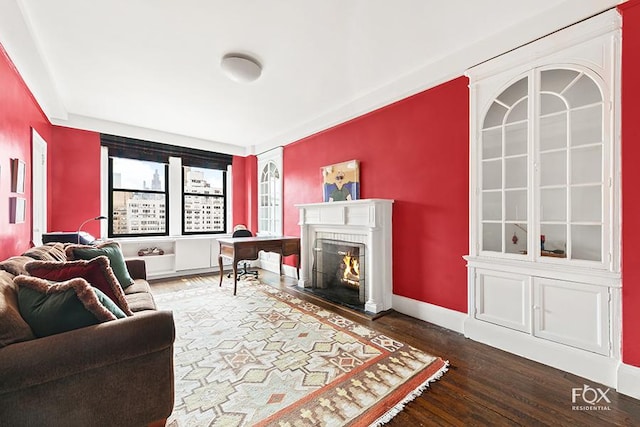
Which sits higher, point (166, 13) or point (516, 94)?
point (166, 13)

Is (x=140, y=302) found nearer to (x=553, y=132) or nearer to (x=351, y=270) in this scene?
(x=351, y=270)

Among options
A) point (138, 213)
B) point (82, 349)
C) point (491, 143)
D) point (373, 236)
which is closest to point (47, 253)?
point (82, 349)

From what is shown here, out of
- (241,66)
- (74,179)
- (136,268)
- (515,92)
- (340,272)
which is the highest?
(241,66)

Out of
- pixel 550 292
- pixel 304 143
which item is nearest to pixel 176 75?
pixel 304 143

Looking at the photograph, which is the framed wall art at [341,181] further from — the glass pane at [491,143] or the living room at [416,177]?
the glass pane at [491,143]

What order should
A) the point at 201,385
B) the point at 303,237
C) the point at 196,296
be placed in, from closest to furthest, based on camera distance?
the point at 201,385
the point at 196,296
the point at 303,237

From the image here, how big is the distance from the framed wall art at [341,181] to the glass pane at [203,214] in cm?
292

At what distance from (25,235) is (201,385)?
2.86 m

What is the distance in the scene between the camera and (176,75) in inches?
124

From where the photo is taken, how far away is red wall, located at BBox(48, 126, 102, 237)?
4.29 m

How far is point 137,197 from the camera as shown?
519 centimetres

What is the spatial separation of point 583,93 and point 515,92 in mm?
474

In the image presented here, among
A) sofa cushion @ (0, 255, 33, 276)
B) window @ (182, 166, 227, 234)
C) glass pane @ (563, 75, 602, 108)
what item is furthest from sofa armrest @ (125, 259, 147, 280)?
glass pane @ (563, 75, 602, 108)

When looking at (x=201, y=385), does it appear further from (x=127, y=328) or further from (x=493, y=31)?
(x=493, y=31)
